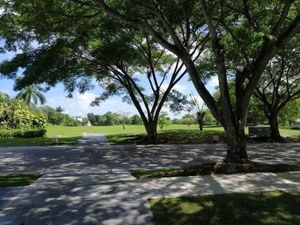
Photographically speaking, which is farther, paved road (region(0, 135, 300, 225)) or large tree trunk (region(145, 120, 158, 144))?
large tree trunk (region(145, 120, 158, 144))

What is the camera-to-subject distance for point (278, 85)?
90.0 feet

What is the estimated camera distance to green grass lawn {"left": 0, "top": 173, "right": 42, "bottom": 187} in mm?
9852

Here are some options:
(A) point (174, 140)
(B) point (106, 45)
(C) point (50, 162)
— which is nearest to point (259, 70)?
(C) point (50, 162)

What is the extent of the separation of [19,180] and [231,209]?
19.6 feet

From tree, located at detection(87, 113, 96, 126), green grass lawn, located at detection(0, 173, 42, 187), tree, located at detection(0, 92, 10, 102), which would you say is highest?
tree, located at detection(0, 92, 10, 102)

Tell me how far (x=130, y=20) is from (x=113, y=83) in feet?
60.1

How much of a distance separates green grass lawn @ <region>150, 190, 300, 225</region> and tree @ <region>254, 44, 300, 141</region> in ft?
62.7

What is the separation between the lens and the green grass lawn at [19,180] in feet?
32.3

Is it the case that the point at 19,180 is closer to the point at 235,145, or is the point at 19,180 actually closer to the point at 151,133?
the point at 235,145

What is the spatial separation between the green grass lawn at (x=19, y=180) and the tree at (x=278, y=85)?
18125 millimetres

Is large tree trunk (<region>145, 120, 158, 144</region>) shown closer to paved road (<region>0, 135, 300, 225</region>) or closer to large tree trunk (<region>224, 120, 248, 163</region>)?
paved road (<region>0, 135, 300, 225</region>)

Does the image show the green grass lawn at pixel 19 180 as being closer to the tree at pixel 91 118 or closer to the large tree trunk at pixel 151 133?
the large tree trunk at pixel 151 133

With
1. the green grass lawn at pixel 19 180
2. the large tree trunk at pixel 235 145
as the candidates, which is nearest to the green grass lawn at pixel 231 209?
the large tree trunk at pixel 235 145

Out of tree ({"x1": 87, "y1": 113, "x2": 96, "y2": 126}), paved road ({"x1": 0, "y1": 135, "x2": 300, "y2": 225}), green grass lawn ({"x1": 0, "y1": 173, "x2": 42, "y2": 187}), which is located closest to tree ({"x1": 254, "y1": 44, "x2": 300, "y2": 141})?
paved road ({"x1": 0, "y1": 135, "x2": 300, "y2": 225})
